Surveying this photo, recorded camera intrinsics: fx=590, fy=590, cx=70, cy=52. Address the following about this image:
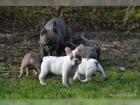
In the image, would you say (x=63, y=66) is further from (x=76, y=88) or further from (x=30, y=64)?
(x=30, y=64)

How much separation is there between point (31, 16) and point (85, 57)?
5.49 feet

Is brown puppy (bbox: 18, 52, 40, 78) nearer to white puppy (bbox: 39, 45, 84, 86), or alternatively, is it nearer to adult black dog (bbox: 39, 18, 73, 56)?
white puppy (bbox: 39, 45, 84, 86)

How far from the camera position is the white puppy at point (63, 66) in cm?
470

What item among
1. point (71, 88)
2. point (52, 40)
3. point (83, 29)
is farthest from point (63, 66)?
point (83, 29)

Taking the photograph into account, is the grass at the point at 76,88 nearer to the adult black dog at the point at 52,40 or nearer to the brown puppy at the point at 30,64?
the brown puppy at the point at 30,64

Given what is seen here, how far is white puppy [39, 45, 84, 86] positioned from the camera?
470cm

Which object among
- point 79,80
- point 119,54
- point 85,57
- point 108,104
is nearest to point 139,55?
point 119,54

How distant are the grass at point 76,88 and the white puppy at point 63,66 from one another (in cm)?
7

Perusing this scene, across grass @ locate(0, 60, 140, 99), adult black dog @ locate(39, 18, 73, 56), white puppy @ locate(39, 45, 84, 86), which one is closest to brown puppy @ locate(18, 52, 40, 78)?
grass @ locate(0, 60, 140, 99)

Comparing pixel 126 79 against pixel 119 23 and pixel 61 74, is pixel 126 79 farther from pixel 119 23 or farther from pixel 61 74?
pixel 119 23

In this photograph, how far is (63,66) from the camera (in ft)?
15.9

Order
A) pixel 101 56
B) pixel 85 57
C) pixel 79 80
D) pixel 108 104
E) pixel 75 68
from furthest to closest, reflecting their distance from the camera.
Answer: pixel 101 56 → pixel 85 57 → pixel 79 80 → pixel 75 68 → pixel 108 104

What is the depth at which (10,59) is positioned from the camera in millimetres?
5922

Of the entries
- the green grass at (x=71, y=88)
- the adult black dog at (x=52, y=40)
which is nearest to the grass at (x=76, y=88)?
the green grass at (x=71, y=88)
